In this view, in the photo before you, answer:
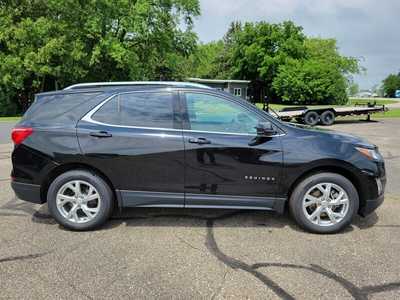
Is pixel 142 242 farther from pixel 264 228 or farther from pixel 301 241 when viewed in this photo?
pixel 301 241

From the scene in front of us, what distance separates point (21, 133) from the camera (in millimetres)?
4109

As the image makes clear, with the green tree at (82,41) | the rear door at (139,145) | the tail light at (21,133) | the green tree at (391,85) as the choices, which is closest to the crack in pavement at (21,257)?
the rear door at (139,145)

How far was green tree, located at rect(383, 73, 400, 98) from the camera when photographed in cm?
9275

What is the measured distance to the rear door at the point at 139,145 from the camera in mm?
3979

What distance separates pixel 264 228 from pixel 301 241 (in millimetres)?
516

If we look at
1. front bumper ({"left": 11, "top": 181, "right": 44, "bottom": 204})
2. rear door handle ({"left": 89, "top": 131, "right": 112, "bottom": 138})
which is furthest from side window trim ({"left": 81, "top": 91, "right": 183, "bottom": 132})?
front bumper ({"left": 11, "top": 181, "right": 44, "bottom": 204})

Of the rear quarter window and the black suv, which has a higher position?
the rear quarter window

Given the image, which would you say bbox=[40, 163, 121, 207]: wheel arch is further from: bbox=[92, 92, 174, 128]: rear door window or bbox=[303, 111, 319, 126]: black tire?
bbox=[303, 111, 319, 126]: black tire

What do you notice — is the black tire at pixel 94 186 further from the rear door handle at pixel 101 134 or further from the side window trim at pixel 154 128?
the side window trim at pixel 154 128

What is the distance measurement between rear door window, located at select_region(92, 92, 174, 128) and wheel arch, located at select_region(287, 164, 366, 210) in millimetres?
1656

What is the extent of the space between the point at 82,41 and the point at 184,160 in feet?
92.8

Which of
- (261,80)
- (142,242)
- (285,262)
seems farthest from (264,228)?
(261,80)

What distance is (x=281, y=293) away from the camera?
287 centimetres

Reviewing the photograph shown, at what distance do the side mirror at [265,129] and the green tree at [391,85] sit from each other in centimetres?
10364
